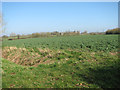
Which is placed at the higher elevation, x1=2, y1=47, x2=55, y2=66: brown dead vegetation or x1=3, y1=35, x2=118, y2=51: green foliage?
x1=3, y1=35, x2=118, y2=51: green foliage

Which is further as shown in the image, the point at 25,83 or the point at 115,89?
the point at 25,83

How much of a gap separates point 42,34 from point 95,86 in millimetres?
78579

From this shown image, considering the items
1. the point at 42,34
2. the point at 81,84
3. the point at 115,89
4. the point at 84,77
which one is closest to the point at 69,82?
the point at 81,84

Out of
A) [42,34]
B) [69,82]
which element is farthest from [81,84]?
[42,34]

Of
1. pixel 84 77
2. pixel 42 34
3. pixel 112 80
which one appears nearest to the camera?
pixel 112 80

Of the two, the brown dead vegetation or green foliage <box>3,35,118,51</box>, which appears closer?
the brown dead vegetation

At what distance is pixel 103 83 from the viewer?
520 cm

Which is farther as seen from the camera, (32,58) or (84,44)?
(84,44)

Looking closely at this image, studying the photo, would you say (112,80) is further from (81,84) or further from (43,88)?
(43,88)

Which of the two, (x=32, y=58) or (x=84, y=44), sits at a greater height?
(x=84, y=44)

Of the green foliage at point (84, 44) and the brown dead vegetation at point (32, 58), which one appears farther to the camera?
the green foliage at point (84, 44)

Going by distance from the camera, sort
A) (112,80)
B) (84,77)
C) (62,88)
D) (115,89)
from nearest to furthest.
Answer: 1. (115,89)
2. (62,88)
3. (112,80)
4. (84,77)

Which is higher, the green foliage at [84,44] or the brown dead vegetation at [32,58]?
the green foliage at [84,44]

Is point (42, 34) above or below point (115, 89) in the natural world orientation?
above
